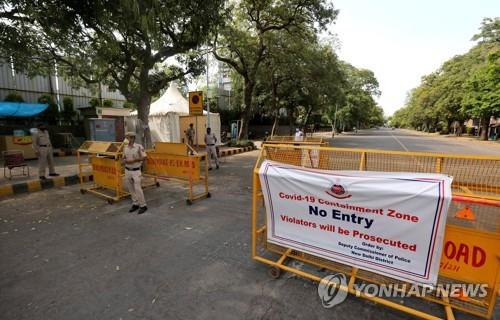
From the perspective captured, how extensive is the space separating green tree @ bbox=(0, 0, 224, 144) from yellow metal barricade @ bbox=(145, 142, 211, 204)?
2894mm

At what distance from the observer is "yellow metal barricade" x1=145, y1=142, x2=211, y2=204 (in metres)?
6.00

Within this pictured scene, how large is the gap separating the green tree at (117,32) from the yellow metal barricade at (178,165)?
289 centimetres

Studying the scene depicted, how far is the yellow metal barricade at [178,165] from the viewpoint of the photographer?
19.7ft

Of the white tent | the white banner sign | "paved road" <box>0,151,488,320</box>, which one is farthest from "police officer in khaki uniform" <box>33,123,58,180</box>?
the white tent

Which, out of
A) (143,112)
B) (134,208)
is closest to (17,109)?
(143,112)

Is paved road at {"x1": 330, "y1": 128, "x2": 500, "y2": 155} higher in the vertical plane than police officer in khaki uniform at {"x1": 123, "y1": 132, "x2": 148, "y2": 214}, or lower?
lower

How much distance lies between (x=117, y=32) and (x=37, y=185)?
5.17 metres

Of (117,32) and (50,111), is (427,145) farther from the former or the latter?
(50,111)

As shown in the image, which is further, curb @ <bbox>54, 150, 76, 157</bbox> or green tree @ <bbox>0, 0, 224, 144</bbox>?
curb @ <bbox>54, 150, 76, 157</bbox>

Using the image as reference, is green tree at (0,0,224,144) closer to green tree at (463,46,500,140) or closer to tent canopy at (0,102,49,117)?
tent canopy at (0,102,49,117)

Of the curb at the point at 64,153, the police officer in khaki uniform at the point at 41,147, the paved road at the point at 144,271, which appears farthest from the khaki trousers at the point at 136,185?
the curb at the point at 64,153

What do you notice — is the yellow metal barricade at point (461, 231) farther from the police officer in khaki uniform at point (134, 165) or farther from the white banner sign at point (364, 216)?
the police officer in khaki uniform at point (134, 165)

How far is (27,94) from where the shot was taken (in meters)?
17.5

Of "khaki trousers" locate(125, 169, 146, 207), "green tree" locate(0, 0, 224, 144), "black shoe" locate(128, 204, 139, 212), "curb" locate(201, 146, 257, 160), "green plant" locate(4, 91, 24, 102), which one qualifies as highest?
"green tree" locate(0, 0, 224, 144)
